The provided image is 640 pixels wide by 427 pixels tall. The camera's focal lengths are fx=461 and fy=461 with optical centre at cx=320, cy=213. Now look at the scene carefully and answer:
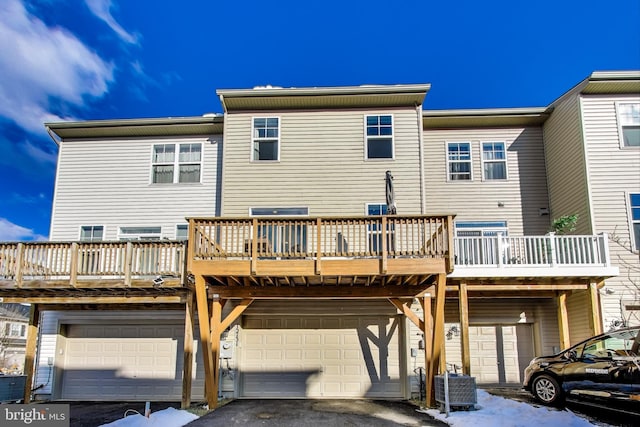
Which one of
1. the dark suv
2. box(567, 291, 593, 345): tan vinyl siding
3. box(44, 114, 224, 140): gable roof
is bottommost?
the dark suv

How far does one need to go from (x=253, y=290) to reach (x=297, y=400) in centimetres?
304

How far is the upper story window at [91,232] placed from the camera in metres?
13.0

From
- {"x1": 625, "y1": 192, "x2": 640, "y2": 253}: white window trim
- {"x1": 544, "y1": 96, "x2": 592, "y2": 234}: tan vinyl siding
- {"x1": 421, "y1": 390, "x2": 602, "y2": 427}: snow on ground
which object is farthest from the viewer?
{"x1": 544, "y1": 96, "x2": 592, "y2": 234}: tan vinyl siding

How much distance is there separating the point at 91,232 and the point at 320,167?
6.76m

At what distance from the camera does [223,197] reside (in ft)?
40.4

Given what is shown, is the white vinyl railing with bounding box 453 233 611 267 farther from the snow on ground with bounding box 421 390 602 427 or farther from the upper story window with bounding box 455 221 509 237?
the snow on ground with bounding box 421 390 602 427

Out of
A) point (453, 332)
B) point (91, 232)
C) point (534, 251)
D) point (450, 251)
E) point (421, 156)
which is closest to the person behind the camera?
point (450, 251)

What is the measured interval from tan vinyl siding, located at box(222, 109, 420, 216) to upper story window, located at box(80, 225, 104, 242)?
3842 millimetres

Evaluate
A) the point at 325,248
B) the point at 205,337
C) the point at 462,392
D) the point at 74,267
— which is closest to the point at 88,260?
the point at 74,267

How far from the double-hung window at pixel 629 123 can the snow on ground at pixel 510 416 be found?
724 cm

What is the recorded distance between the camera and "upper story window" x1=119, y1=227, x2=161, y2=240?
1290 cm

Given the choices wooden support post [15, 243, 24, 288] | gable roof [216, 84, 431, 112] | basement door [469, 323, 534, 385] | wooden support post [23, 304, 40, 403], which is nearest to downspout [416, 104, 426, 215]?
gable roof [216, 84, 431, 112]

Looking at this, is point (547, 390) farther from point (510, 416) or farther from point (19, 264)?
point (19, 264)

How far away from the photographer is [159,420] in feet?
25.7
